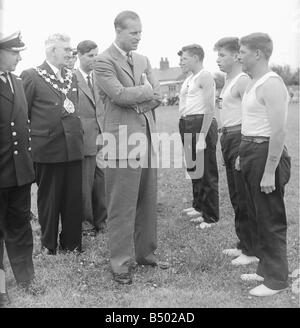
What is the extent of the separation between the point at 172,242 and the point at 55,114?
2.03 meters

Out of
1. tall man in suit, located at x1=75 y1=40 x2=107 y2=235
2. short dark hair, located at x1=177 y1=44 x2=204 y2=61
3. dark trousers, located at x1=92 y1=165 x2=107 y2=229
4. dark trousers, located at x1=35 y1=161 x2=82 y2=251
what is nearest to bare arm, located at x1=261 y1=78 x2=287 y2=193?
dark trousers, located at x1=35 y1=161 x2=82 y2=251

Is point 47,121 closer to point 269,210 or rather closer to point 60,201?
point 60,201

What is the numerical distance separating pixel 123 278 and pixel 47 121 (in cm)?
178

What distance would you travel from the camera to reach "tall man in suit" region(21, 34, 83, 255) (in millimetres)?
4844

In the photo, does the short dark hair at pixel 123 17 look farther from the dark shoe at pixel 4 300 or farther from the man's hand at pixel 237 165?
the dark shoe at pixel 4 300

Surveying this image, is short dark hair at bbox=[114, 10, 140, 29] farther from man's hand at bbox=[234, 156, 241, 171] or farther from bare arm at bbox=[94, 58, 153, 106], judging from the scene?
man's hand at bbox=[234, 156, 241, 171]

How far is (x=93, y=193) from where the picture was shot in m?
6.27

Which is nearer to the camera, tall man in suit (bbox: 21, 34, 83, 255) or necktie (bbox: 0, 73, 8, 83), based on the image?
necktie (bbox: 0, 73, 8, 83)

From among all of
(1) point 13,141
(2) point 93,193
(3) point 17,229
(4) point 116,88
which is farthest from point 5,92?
(2) point 93,193

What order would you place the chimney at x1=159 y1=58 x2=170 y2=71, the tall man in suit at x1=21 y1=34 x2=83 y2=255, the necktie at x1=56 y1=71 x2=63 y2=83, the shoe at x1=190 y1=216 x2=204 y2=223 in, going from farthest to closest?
the chimney at x1=159 y1=58 x2=170 y2=71, the shoe at x1=190 y1=216 x2=204 y2=223, the necktie at x1=56 y1=71 x2=63 y2=83, the tall man in suit at x1=21 y1=34 x2=83 y2=255

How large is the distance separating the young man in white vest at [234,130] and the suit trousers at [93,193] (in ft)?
5.96

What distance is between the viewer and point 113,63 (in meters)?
4.29

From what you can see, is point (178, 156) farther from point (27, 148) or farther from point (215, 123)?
point (27, 148)

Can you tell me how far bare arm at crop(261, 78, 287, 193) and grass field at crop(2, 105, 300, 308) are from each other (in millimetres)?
1162
